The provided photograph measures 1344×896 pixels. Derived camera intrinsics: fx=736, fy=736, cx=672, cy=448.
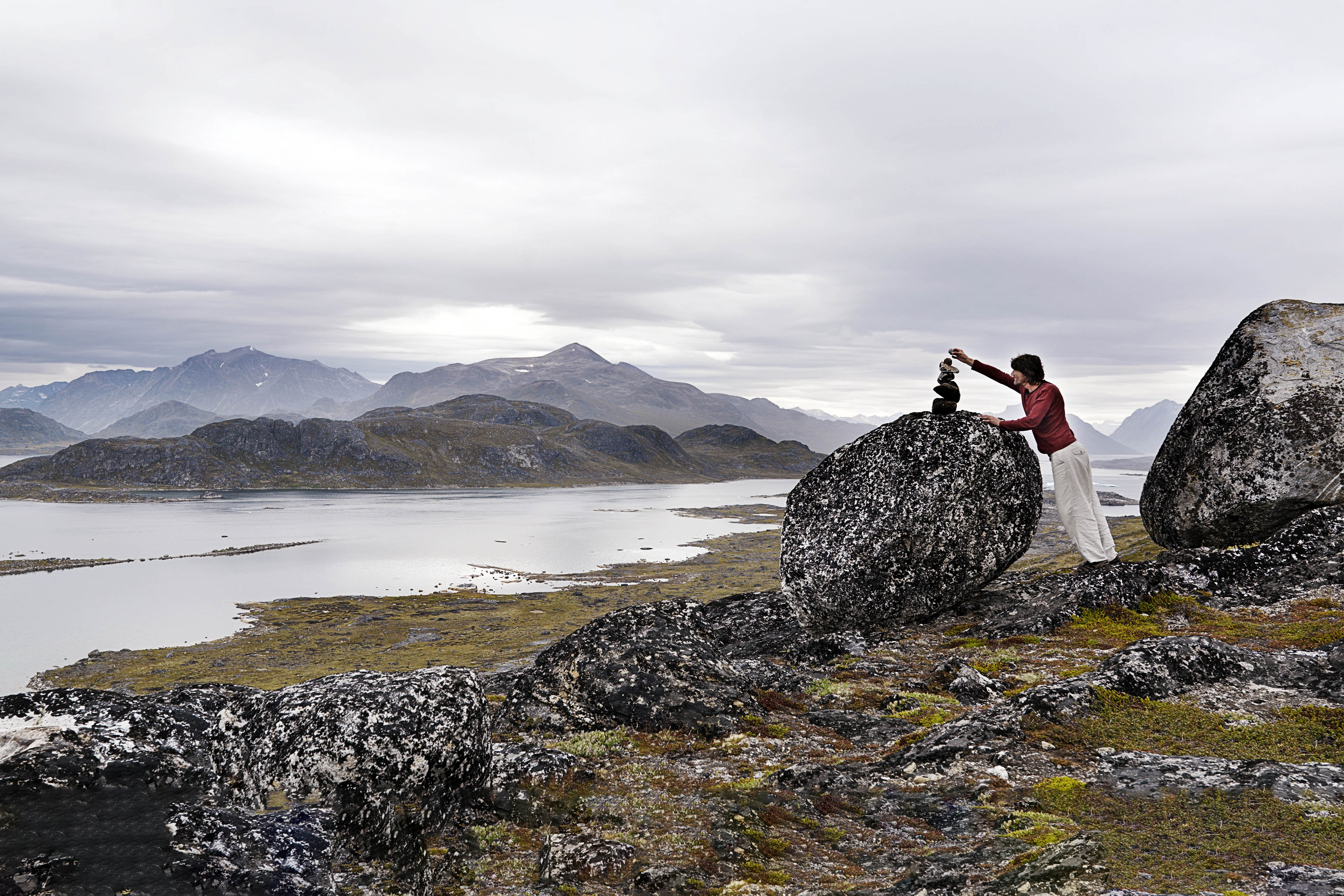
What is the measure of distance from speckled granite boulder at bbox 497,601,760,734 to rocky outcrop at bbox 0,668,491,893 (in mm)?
3720

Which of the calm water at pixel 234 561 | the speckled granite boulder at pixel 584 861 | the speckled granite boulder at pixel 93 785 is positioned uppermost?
the speckled granite boulder at pixel 93 785

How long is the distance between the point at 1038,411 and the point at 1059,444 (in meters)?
1.02

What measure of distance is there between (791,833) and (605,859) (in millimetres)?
2290

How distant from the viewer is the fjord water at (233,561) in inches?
2948

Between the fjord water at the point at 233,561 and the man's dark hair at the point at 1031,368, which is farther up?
the man's dark hair at the point at 1031,368

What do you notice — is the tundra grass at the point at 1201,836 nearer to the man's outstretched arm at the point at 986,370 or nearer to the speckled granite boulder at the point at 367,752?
the speckled granite boulder at the point at 367,752

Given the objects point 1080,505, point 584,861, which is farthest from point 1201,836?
point 1080,505

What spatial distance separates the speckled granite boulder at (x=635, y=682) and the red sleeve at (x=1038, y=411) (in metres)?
8.89

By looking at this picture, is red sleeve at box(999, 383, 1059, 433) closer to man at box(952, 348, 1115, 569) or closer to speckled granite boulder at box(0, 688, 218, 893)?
man at box(952, 348, 1115, 569)

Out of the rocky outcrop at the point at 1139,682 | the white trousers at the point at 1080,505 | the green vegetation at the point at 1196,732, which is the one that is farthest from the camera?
the white trousers at the point at 1080,505

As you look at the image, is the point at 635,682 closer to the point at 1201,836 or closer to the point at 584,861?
the point at 584,861

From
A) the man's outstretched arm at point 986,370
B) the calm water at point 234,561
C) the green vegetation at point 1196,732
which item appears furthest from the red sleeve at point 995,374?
the calm water at point 234,561

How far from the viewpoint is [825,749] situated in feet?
38.7

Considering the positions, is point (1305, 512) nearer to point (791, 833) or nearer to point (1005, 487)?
point (1005, 487)
